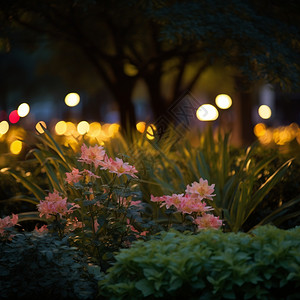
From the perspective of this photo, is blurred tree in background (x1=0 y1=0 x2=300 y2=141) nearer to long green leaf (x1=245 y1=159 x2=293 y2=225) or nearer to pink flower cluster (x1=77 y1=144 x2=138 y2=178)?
long green leaf (x1=245 y1=159 x2=293 y2=225)

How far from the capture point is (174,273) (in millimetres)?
2553

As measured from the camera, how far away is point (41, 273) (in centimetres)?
307

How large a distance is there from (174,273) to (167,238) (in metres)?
0.37

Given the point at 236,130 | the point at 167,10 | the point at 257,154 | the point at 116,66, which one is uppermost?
the point at 167,10

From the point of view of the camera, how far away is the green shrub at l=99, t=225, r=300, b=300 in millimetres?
2523

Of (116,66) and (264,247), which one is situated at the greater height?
(116,66)

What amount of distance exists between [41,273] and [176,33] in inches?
203

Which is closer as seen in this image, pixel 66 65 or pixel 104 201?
pixel 104 201

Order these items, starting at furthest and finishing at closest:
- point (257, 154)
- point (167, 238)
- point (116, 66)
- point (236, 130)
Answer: point (236, 130), point (116, 66), point (257, 154), point (167, 238)

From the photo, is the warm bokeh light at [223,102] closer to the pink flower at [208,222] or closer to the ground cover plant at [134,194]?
the ground cover plant at [134,194]

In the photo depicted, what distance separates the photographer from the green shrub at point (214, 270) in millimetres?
2523

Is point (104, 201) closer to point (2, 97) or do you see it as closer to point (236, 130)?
point (236, 130)

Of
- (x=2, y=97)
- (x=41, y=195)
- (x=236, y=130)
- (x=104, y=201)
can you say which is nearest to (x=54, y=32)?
(x=41, y=195)

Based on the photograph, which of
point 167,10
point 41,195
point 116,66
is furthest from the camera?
point 116,66
